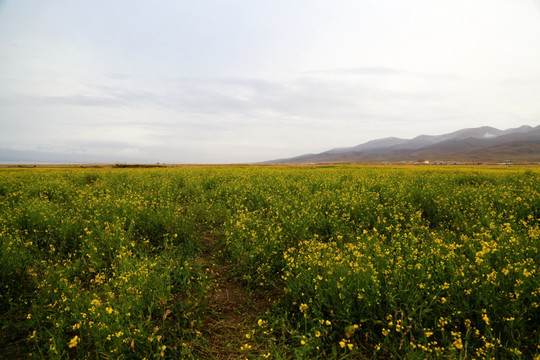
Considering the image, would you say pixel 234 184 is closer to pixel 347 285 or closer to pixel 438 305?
pixel 347 285

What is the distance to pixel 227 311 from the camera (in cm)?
419

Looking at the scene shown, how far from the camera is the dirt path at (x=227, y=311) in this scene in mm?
3443

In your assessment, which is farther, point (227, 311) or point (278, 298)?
point (278, 298)

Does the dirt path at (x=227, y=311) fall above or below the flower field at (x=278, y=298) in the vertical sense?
below

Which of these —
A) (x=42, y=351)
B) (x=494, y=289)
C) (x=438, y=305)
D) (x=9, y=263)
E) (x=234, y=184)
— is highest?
(x=234, y=184)

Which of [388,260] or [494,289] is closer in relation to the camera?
[494,289]

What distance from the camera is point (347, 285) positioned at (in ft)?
12.1

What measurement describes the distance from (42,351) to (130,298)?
45.0 inches

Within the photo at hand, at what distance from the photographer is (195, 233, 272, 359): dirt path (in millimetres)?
3443

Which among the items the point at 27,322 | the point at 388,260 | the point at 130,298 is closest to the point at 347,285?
the point at 388,260

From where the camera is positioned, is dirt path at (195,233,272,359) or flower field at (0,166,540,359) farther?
dirt path at (195,233,272,359)

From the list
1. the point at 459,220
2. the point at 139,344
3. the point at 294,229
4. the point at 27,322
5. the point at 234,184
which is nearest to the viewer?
the point at 139,344

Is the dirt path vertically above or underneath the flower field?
underneath

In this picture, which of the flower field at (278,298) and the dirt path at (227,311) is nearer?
the flower field at (278,298)
